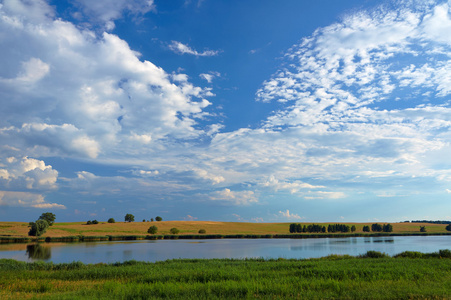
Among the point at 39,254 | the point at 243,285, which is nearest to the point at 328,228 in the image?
the point at 39,254

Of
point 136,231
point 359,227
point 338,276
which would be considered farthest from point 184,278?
point 359,227

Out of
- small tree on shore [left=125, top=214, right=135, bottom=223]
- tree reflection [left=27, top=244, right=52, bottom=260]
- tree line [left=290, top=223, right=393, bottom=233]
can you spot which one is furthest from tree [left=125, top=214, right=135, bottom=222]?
tree reflection [left=27, top=244, right=52, bottom=260]

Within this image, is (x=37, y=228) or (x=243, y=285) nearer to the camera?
(x=243, y=285)

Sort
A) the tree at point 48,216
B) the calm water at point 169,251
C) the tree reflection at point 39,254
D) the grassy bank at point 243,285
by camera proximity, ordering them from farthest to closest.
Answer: the tree at point 48,216 → the tree reflection at point 39,254 → the calm water at point 169,251 → the grassy bank at point 243,285

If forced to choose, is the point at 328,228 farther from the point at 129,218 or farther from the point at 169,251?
the point at 169,251

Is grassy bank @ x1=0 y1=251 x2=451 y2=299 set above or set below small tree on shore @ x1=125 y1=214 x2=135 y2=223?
above

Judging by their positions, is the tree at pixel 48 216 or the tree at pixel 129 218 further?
the tree at pixel 129 218

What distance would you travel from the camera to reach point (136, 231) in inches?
3625

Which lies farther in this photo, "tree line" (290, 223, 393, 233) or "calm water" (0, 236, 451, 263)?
"tree line" (290, 223, 393, 233)

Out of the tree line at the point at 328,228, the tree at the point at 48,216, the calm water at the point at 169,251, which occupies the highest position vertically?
the tree at the point at 48,216

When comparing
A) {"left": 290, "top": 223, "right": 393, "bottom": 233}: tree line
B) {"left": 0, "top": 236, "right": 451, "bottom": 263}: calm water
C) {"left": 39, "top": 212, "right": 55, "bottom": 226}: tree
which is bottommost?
{"left": 290, "top": 223, "right": 393, "bottom": 233}: tree line

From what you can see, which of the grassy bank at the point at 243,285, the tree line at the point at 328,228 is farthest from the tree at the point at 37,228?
the tree line at the point at 328,228

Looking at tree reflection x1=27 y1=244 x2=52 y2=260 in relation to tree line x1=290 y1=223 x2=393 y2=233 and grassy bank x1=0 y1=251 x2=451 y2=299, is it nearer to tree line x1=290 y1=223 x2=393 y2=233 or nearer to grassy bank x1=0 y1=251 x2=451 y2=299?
grassy bank x1=0 y1=251 x2=451 y2=299

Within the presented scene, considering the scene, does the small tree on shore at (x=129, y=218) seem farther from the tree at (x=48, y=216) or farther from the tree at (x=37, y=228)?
the tree at (x=37, y=228)
